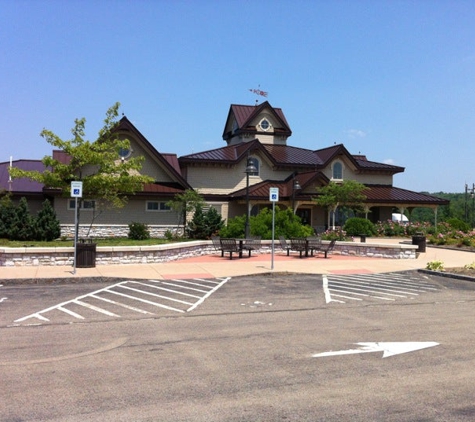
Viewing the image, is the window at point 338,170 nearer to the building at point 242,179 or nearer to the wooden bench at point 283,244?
the building at point 242,179

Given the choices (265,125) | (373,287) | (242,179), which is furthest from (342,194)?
(373,287)

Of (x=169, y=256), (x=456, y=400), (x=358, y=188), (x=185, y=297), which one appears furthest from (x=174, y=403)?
(x=358, y=188)

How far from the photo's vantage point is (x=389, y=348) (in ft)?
23.9

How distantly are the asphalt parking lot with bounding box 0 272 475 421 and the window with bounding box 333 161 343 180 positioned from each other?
29641mm

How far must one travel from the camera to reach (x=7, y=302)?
10.7 metres

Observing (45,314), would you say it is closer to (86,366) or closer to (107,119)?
(86,366)

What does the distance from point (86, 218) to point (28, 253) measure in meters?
15.3

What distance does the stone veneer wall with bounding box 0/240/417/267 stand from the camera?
16.3 meters

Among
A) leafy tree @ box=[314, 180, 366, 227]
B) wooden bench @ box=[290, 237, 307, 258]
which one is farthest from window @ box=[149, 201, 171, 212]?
wooden bench @ box=[290, 237, 307, 258]

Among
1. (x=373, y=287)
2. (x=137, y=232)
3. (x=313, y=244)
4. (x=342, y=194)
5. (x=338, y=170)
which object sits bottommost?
(x=373, y=287)

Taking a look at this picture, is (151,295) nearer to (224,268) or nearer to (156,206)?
(224,268)

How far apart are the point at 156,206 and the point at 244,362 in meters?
26.5

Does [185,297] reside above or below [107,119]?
below

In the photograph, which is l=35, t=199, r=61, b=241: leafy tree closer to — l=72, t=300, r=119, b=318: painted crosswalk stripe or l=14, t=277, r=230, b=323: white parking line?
l=14, t=277, r=230, b=323: white parking line
